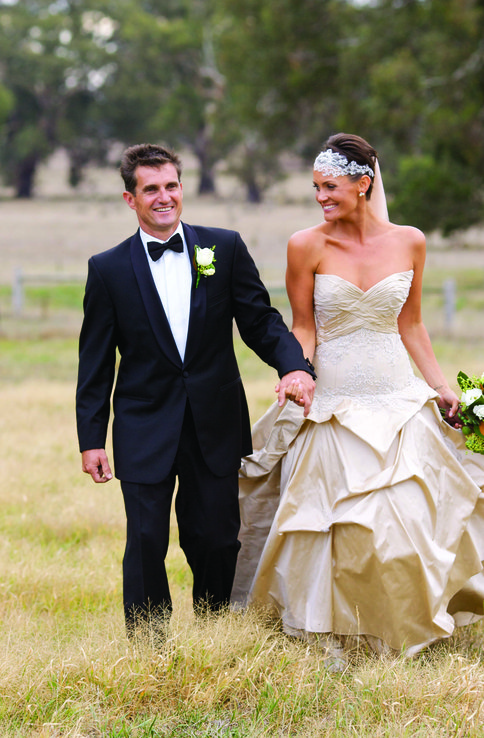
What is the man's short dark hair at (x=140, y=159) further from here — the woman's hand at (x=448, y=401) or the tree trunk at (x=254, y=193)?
the tree trunk at (x=254, y=193)

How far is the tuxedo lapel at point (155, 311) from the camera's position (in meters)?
3.93

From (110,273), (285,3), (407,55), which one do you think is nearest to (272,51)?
(285,3)

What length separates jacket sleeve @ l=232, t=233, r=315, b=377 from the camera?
13.3 feet

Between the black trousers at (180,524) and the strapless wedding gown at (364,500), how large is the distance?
0.75 ft

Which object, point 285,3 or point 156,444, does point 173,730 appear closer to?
point 156,444

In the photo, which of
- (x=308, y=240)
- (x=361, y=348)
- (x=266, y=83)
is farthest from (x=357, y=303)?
(x=266, y=83)

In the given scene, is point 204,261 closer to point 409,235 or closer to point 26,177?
point 409,235

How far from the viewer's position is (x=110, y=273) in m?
3.97

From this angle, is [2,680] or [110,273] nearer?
[2,680]

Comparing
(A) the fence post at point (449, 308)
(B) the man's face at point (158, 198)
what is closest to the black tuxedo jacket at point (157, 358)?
(B) the man's face at point (158, 198)

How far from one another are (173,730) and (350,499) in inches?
46.1

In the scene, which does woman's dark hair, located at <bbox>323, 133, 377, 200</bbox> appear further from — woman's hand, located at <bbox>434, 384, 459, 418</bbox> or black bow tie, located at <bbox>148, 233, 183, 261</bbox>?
woman's hand, located at <bbox>434, 384, 459, 418</bbox>

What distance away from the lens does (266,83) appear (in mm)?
26000

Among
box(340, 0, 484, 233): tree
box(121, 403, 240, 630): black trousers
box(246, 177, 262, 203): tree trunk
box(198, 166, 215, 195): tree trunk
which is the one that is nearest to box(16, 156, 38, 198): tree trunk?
box(198, 166, 215, 195): tree trunk
